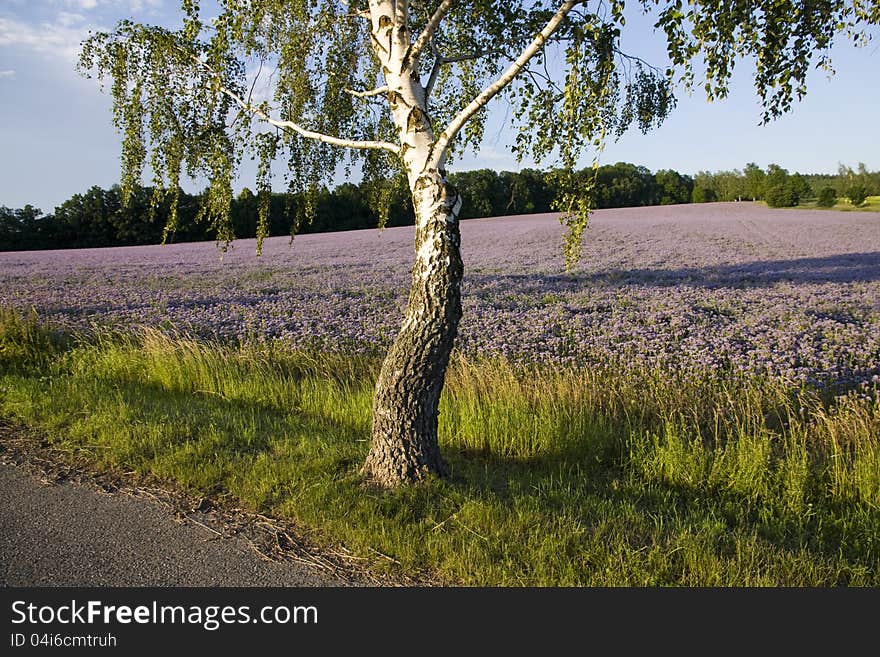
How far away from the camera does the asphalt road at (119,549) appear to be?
3.84 meters

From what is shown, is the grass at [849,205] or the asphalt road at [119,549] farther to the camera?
the grass at [849,205]

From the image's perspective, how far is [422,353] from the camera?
5.16 meters

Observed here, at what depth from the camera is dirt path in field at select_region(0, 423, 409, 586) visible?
3.86m

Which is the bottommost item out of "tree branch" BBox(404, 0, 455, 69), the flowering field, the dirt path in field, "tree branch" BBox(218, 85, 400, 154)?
the dirt path in field

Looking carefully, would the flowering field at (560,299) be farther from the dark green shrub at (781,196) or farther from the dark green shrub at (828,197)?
the dark green shrub at (828,197)

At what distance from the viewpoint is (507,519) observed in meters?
4.44

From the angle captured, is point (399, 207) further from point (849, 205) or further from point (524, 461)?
point (849, 205)

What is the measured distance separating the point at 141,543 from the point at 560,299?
12250mm

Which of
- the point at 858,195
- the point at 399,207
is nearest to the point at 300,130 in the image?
the point at 399,207

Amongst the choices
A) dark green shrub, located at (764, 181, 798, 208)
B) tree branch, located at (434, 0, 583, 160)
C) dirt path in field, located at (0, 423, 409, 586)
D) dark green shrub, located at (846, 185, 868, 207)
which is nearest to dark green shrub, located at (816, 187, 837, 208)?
dark green shrub, located at (846, 185, 868, 207)

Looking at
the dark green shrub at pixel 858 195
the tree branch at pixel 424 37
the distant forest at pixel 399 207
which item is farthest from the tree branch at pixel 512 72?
the dark green shrub at pixel 858 195

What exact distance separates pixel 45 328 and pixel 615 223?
120ft

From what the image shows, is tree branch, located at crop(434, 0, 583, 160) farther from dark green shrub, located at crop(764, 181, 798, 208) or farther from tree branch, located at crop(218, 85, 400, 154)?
dark green shrub, located at crop(764, 181, 798, 208)

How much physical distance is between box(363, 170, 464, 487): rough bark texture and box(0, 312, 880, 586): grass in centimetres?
34
